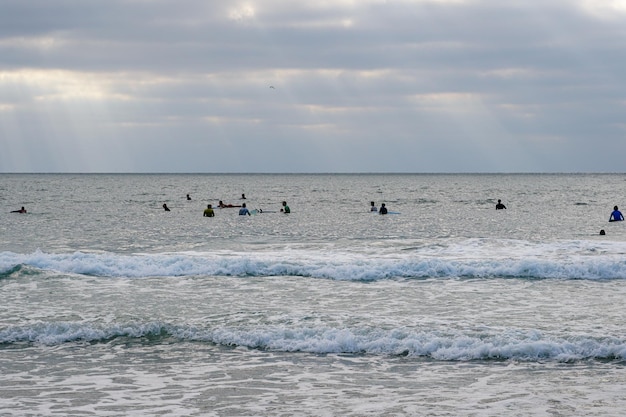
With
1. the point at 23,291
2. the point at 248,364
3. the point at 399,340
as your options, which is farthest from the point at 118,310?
the point at 399,340

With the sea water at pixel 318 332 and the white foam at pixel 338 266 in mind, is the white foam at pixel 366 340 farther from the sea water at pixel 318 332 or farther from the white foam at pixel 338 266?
the white foam at pixel 338 266

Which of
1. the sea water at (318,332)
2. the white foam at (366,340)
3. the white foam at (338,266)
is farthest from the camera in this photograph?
the white foam at (338,266)

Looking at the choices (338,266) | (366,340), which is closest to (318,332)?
(366,340)

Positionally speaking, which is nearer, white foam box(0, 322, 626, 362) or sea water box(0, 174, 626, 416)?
sea water box(0, 174, 626, 416)

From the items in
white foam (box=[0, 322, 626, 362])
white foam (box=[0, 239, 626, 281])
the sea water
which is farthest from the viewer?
white foam (box=[0, 239, 626, 281])

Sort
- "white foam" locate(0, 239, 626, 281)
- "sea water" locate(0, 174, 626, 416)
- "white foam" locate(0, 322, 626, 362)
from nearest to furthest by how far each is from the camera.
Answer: "sea water" locate(0, 174, 626, 416) → "white foam" locate(0, 322, 626, 362) → "white foam" locate(0, 239, 626, 281)

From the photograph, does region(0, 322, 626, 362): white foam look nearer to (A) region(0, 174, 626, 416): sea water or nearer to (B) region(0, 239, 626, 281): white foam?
(A) region(0, 174, 626, 416): sea water

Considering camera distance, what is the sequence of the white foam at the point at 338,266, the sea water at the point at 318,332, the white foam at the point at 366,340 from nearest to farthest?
the sea water at the point at 318,332 → the white foam at the point at 366,340 → the white foam at the point at 338,266

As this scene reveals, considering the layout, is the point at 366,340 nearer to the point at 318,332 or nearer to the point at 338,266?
the point at 318,332

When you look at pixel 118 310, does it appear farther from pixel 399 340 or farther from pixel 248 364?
pixel 399 340

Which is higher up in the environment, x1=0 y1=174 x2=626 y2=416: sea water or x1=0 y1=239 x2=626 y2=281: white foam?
x1=0 y1=239 x2=626 y2=281: white foam

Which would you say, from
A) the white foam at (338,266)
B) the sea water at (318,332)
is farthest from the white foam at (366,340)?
the white foam at (338,266)

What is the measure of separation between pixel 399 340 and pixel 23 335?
29.6 ft

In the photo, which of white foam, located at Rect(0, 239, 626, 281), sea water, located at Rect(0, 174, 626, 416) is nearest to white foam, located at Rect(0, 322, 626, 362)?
sea water, located at Rect(0, 174, 626, 416)
